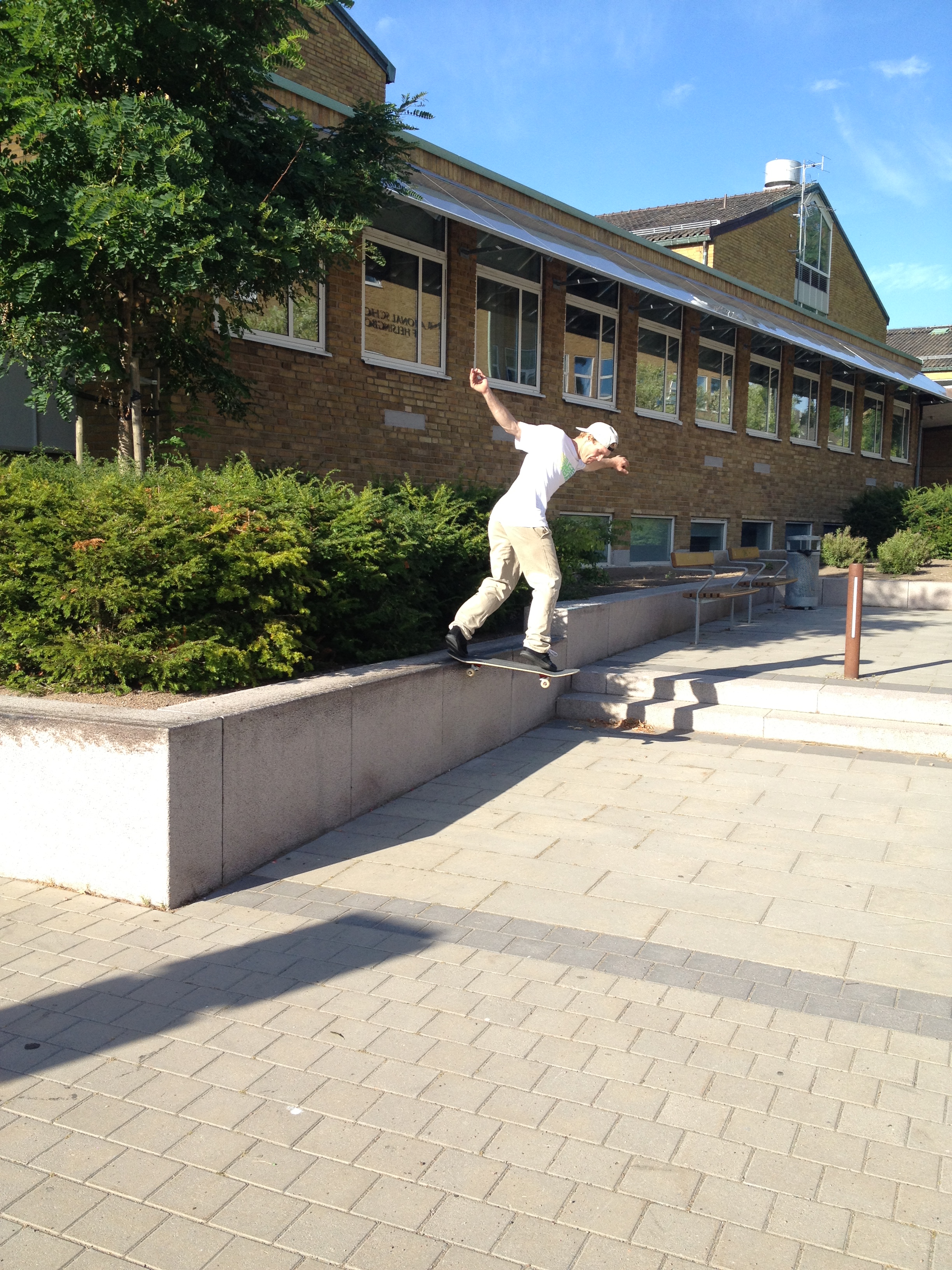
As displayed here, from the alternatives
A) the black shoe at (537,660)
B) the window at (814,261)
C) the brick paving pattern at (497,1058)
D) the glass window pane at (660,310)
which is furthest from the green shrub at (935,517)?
the brick paving pattern at (497,1058)

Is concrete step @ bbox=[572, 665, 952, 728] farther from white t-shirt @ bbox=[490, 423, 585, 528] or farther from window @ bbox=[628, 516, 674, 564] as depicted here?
window @ bbox=[628, 516, 674, 564]

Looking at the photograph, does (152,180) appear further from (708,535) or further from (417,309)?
(708,535)

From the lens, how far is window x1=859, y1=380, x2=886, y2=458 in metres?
28.7

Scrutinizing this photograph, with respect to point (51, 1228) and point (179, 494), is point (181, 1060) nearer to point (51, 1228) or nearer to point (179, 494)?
point (51, 1228)

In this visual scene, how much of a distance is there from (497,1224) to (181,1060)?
1.30 metres

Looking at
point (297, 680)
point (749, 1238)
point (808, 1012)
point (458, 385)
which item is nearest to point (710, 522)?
point (458, 385)

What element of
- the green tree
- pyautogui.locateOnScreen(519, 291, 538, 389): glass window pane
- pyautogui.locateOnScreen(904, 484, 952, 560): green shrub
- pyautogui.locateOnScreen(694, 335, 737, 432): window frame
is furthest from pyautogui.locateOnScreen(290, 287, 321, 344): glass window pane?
pyautogui.locateOnScreen(904, 484, 952, 560): green shrub

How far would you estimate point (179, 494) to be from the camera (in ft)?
19.3

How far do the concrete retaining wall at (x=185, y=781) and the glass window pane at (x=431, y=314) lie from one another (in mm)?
8500

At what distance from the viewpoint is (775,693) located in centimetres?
830

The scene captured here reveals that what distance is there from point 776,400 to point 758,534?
10.1 ft

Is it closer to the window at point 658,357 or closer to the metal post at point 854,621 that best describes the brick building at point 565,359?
the window at point 658,357

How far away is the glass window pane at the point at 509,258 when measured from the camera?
14.3 meters

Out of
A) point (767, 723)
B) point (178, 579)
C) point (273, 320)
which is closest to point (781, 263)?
point (273, 320)
